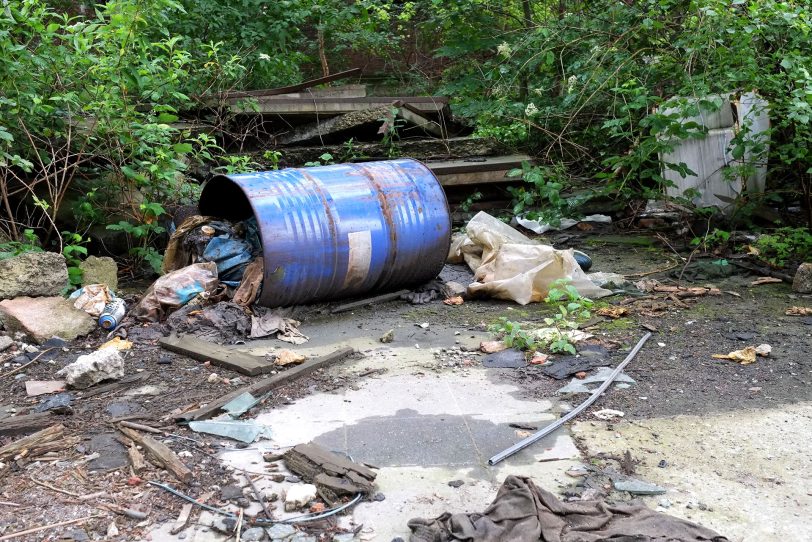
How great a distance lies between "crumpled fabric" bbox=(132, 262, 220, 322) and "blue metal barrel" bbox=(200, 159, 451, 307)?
0.54 meters

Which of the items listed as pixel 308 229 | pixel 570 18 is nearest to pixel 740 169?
pixel 570 18

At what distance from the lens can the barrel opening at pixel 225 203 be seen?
20.8 feet

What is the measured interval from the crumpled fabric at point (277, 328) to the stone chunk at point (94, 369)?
3.38 feet

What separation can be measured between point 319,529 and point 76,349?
2.95m

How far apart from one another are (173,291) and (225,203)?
1297 mm

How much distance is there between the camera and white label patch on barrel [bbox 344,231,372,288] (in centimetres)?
554

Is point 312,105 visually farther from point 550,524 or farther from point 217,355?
point 550,524

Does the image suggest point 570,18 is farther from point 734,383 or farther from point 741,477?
point 741,477

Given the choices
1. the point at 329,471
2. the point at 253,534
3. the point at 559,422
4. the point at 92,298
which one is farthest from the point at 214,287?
the point at 253,534

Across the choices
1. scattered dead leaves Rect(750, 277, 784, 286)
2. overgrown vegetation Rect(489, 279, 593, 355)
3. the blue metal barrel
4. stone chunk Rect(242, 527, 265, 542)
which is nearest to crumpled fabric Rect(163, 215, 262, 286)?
the blue metal barrel

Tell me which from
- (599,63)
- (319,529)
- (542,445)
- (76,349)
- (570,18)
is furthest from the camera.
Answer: (570,18)

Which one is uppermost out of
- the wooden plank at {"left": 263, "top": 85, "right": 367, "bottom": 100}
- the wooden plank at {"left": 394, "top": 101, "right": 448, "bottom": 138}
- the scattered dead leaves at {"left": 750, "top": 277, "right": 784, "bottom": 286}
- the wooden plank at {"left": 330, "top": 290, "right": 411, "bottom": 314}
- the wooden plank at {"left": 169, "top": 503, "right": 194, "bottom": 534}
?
the wooden plank at {"left": 263, "top": 85, "right": 367, "bottom": 100}

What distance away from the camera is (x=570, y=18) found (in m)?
8.36

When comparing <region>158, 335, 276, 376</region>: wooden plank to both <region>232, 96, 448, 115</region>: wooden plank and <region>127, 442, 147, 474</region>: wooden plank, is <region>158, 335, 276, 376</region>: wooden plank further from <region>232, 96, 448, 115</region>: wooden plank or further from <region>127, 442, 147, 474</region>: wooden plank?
<region>232, 96, 448, 115</region>: wooden plank
